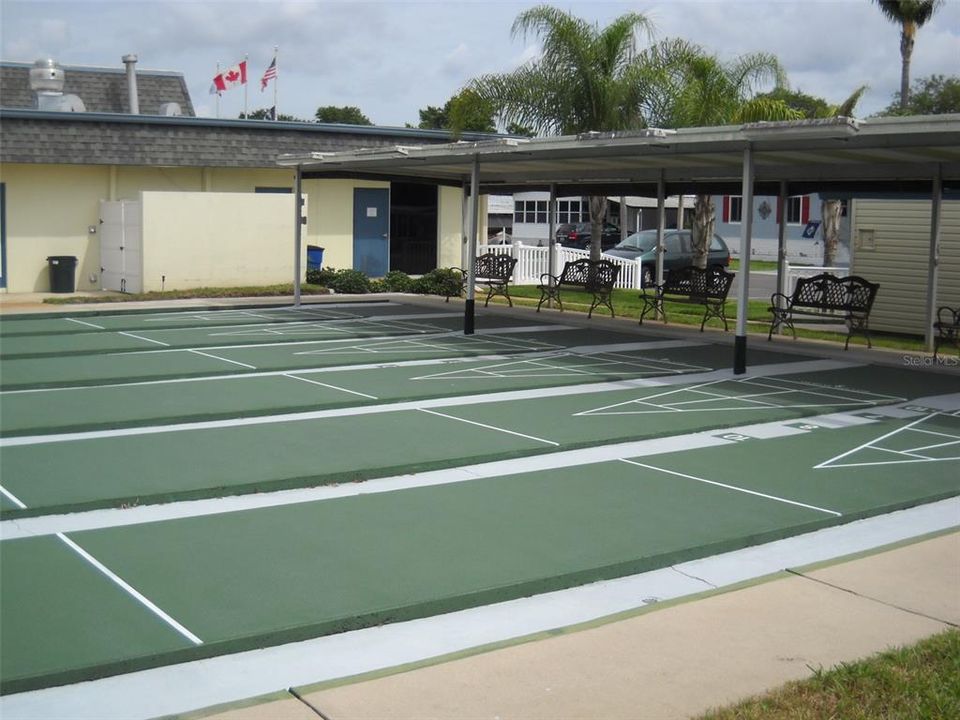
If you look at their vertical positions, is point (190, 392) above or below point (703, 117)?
below

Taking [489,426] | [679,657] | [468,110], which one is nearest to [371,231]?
[468,110]

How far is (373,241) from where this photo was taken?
28.5 m

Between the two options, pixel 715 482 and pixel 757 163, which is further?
pixel 757 163

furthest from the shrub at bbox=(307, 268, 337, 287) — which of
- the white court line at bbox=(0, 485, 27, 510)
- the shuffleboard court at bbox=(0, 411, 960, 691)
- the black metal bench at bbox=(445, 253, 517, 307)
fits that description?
the white court line at bbox=(0, 485, 27, 510)

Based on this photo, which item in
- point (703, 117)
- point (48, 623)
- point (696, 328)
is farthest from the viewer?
point (703, 117)

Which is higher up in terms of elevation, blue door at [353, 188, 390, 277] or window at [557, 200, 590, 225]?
window at [557, 200, 590, 225]

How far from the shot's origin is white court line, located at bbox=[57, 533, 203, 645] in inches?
212

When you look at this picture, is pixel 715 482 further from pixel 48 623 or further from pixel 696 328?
pixel 696 328

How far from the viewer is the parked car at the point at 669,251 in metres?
28.8

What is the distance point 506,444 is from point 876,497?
10.2 feet

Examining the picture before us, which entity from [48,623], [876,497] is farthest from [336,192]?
[48,623]

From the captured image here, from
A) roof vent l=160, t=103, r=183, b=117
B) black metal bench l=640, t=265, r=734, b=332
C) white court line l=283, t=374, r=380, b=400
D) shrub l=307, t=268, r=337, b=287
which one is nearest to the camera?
white court line l=283, t=374, r=380, b=400

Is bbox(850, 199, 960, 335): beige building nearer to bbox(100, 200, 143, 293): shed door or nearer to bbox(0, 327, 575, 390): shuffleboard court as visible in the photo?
bbox(0, 327, 575, 390): shuffleboard court

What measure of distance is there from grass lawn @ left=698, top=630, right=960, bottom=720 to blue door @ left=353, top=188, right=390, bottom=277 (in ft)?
78.0
